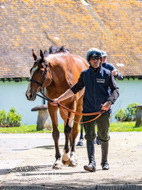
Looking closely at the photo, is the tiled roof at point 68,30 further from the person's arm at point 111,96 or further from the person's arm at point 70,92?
the person's arm at point 111,96

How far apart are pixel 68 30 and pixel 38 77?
75.9 ft

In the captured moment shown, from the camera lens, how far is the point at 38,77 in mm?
8430

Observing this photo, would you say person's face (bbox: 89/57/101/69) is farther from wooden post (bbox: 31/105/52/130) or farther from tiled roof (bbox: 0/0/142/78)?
tiled roof (bbox: 0/0/142/78)

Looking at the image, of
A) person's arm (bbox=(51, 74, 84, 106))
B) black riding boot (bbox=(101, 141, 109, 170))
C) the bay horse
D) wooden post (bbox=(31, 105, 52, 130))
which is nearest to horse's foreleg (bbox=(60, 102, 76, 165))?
the bay horse

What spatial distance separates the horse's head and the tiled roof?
18.8 meters

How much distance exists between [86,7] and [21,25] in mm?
5381

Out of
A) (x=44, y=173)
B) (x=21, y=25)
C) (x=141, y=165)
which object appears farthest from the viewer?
(x=21, y=25)

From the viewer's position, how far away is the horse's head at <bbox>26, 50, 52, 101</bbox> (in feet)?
27.3

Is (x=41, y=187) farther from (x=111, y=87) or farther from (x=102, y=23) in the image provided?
(x=102, y=23)

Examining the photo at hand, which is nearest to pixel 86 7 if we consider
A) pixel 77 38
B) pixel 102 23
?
pixel 102 23

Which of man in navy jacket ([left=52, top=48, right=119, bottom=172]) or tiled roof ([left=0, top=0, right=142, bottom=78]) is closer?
man in navy jacket ([left=52, top=48, right=119, bottom=172])

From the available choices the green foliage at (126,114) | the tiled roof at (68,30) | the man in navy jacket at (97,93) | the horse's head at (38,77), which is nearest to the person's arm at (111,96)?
the man in navy jacket at (97,93)

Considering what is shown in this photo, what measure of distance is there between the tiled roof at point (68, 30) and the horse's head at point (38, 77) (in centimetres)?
1884

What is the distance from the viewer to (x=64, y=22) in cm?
3175
